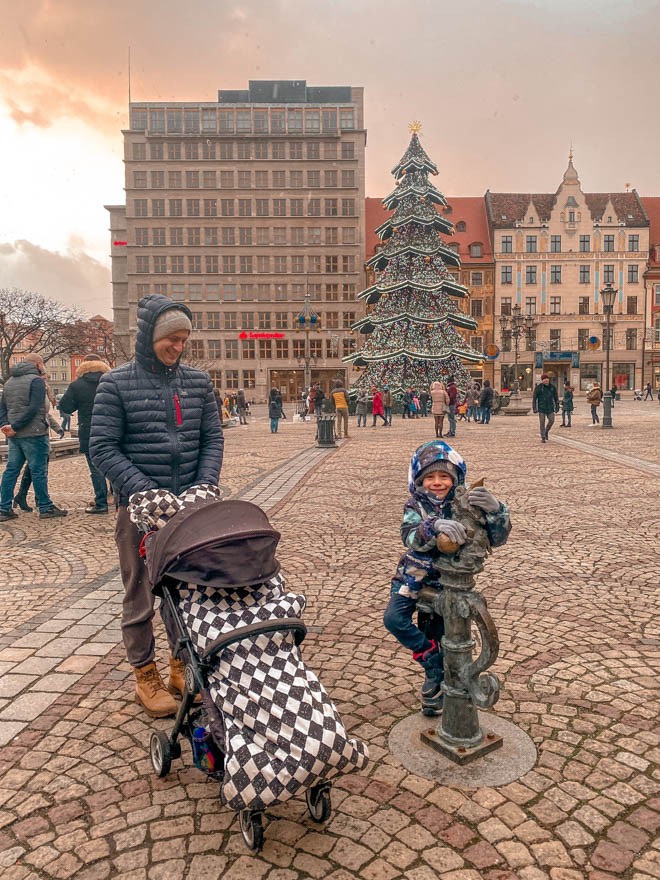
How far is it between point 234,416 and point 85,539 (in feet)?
78.2

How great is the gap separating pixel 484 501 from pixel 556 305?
2498 inches

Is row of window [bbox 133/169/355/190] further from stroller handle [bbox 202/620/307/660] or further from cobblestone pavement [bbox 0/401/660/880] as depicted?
stroller handle [bbox 202/620/307/660]

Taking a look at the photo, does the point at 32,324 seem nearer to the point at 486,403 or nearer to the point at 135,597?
the point at 486,403

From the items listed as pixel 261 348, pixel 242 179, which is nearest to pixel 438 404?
pixel 261 348

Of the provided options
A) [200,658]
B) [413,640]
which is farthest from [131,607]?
[413,640]

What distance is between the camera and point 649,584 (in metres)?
5.18

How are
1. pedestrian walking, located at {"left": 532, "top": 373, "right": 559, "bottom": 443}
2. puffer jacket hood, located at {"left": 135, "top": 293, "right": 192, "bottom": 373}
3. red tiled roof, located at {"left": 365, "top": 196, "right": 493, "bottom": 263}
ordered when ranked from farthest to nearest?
red tiled roof, located at {"left": 365, "top": 196, "right": 493, "bottom": 263}
pedestrian walking, located at {"left": 532, "top": 373, "right": 559, "bottom": 443}
puffer jacket hood, located at {"left": 135, "top": 293, "right": 192, "bottom": 373}

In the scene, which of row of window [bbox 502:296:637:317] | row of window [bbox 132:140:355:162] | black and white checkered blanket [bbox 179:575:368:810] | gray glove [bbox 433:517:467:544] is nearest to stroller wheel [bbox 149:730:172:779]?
black and white checkered blanket [bbox 179:575:368:810]

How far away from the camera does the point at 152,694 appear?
3.36m

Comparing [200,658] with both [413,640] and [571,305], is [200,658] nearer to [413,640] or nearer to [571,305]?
[413,640]

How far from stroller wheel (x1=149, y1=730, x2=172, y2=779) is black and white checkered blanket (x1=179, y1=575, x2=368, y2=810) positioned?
62 cm

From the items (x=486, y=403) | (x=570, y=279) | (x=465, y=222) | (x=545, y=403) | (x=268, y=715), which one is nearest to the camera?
(x=268, y=715)

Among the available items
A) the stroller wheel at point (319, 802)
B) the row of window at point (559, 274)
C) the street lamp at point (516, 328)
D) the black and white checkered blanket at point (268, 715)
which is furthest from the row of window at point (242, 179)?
the stroller wheel at point (319, 802)

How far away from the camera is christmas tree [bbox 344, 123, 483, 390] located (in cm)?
3147
